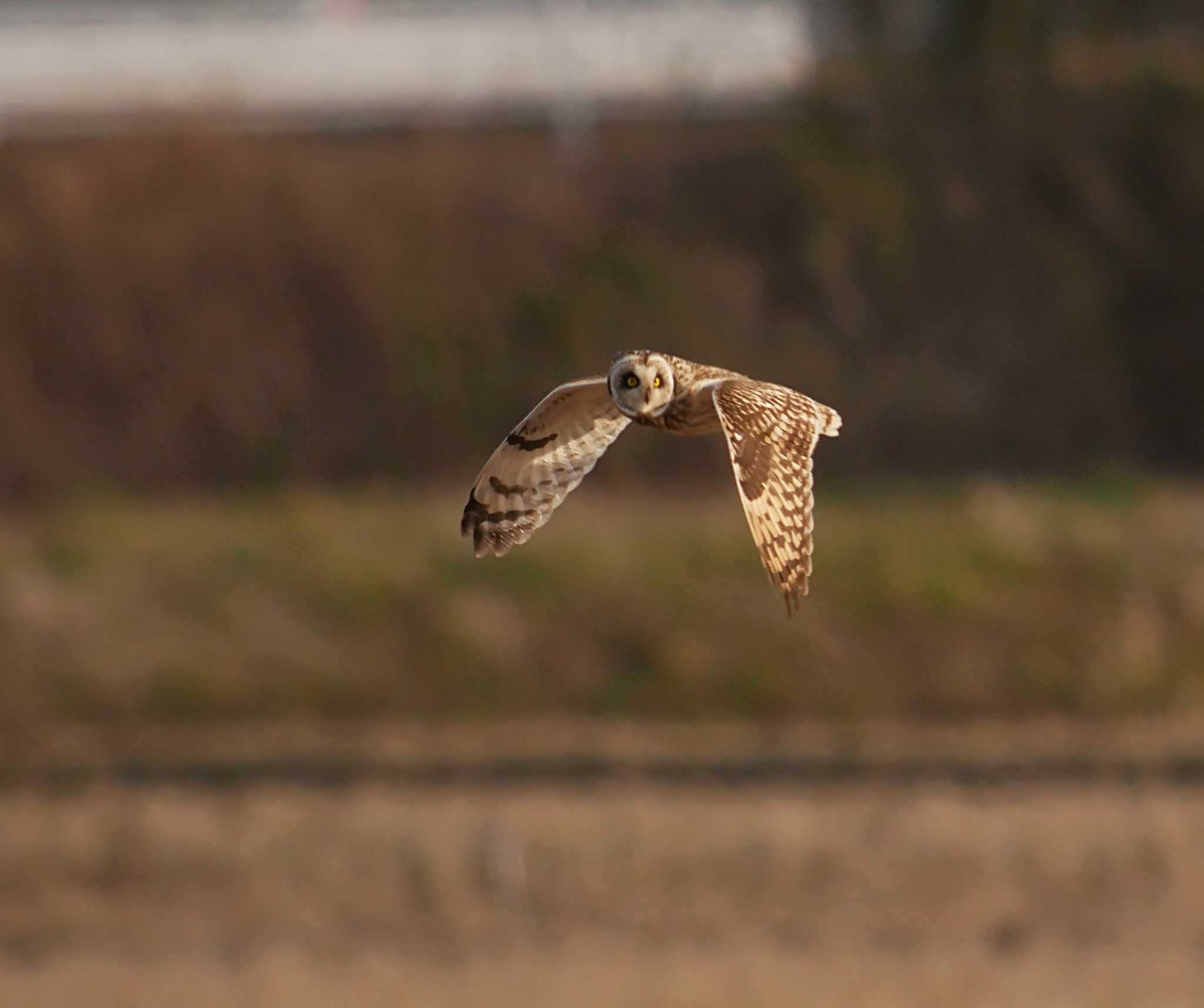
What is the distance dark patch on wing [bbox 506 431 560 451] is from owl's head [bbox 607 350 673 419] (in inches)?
17.3

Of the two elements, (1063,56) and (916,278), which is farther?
(1063,56)

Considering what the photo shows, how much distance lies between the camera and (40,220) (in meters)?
20.5

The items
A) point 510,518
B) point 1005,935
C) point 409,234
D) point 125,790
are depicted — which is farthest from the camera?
point 409,234

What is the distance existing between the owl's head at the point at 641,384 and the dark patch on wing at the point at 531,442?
44 cm

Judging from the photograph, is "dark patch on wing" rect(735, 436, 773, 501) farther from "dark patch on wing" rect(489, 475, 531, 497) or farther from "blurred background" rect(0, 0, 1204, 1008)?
"blurred background" rect(0, 0, 1204, 1008)

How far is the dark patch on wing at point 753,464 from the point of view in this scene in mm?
3746

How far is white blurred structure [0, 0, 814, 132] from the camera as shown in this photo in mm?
20781

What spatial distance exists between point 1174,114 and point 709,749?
33.0 feet

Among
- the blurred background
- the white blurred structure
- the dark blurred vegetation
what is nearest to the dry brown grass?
the blurred background

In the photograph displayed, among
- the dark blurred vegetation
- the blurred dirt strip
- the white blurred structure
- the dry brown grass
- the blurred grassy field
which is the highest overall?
the white blurred structure

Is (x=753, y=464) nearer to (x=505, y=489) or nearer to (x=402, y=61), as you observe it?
(x=505, y=489)

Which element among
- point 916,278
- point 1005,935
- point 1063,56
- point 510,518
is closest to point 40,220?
point 916,278

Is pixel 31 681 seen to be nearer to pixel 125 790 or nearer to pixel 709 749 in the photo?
pixel 125 790

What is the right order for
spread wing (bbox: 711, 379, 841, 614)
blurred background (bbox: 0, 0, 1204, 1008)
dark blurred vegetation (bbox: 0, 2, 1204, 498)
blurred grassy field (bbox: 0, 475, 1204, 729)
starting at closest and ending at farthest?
spread wing (bbox: 711, 379, 841, 614)
blurred background (bbox: 0, 0, 1204, 1008)
blurred grassy field (bbox: 0, 475, 1204, 729)
dark blurred vegetation (bbox: 0, 2, 1204, 498)
